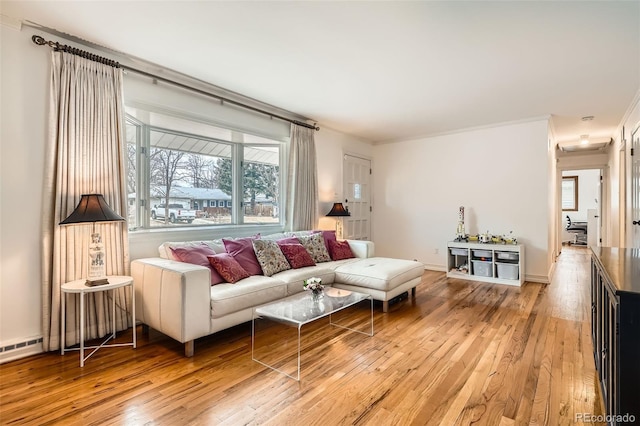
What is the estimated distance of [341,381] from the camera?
2127mm

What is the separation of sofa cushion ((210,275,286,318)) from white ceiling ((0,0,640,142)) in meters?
2.08

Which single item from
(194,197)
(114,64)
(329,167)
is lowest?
(194,197)

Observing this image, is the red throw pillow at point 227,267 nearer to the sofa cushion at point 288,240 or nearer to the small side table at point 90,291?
the small side table at point 90,291

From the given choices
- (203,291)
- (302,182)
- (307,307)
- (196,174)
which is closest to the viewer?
(203,291)

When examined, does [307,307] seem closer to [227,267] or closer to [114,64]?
[227,267]

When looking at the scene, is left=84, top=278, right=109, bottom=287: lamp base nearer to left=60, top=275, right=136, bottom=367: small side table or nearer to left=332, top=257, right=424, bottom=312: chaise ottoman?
left=60, top=275, right=136, bottom=367: small side table

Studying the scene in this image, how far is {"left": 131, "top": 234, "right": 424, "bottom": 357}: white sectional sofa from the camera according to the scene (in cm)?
244

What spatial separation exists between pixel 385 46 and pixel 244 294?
2446 mm

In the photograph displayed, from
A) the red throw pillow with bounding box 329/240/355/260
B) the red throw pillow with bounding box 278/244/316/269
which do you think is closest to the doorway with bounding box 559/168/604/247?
the red throw pillow with bounding box 329/240/355/260

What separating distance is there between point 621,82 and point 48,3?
5.30 m

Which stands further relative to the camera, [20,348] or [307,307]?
[307,307]

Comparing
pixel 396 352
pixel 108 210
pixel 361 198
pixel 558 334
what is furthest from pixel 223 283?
pixel 361 198

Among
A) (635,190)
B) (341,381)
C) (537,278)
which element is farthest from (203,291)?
(635,190)

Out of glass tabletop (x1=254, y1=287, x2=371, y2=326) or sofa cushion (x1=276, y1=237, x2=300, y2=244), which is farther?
sofa cushion (x1=276, y1=237, x2=300, y2=244)
